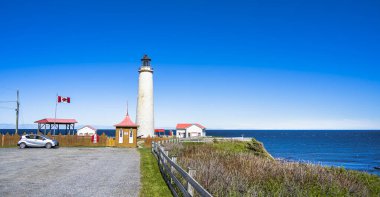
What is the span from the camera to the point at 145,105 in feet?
164

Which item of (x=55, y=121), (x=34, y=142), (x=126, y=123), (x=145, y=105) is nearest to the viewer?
(x=34, y=142)

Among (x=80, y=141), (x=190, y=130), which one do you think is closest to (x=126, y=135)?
(x=80, y=141)

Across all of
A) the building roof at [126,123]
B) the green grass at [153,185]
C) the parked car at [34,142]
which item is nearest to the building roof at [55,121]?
the building roof at [126,123]

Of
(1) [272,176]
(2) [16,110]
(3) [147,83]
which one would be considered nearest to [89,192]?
(1) [272,176]

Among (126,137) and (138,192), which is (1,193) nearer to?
(138,192)

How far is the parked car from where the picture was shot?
32469 mm

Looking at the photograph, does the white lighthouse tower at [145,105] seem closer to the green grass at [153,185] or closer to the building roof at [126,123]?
the building roof at [126,123]

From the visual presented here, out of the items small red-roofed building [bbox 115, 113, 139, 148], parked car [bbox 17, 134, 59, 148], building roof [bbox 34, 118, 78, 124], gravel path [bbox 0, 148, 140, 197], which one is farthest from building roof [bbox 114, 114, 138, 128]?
gravel path [bbox 0, 148, 140, 197]

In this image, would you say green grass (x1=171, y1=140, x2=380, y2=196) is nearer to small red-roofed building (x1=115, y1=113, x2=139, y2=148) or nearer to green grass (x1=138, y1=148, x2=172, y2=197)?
green grass (x1=138, y1=148, x2=172, y2=197)

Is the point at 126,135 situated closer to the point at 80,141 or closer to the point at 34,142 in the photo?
the point at 80,141

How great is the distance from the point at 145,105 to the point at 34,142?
63.2 ft

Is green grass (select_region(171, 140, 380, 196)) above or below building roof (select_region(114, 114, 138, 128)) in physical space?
below

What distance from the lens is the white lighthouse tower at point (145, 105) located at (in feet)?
164

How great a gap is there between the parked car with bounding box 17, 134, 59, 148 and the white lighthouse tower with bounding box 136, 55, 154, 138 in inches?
690
